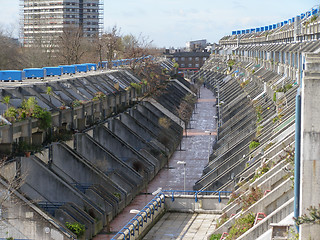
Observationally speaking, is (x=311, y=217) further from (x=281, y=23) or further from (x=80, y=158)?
(x=281, y=23)

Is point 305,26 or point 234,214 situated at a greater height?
point 305,26

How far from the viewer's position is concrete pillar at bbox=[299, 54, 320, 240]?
1445cm

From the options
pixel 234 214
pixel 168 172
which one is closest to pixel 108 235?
pixel 234 214

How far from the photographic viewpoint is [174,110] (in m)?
73.1

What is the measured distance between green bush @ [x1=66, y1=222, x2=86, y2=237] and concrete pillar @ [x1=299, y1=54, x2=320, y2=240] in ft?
55.5

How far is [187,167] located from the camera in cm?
4947

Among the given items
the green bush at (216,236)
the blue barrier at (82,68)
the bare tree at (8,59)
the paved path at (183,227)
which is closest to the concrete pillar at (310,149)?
the green bush at (216,236)

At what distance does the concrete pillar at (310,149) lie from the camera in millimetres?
14445

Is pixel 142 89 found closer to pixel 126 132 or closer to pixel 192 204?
pixel 126 132

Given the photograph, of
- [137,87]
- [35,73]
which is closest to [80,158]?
[35,73]

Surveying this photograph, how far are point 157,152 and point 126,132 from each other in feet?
10.3

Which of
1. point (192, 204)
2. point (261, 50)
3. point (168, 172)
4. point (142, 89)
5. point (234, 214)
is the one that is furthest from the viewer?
point (261, 50)

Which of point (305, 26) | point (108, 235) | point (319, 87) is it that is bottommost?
point (108, 235)

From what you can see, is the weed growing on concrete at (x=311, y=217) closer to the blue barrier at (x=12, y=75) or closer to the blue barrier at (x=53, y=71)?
the blue barrier at (x=12, y=75)
